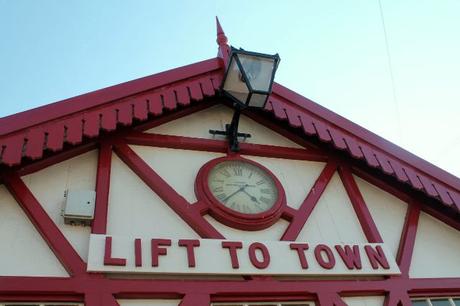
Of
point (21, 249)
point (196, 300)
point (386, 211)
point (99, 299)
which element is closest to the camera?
point (99, 299)

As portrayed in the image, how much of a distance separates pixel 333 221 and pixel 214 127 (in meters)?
1.64

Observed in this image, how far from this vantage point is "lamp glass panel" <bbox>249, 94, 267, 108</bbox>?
5046 mm

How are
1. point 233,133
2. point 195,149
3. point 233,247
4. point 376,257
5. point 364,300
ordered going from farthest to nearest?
point 233,133 < point 195,149 < point 376,257 < point 364,300 < point 233,247

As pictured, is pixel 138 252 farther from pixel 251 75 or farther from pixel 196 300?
pixel 251 75

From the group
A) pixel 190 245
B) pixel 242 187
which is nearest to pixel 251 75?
pixel 242 187

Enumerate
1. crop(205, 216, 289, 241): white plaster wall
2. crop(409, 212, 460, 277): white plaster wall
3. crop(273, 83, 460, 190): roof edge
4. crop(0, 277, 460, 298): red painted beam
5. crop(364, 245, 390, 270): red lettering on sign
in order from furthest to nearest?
crop(273, 83, 460, 190): roof edge
crop(409, 212, 460, 277): white plaster wall
crop(364, 245, 390, 270): red lettering on sign
crop(205, 216, 289, 241): white plaster wall
crop(0, 277, 460, 298): red painted beam

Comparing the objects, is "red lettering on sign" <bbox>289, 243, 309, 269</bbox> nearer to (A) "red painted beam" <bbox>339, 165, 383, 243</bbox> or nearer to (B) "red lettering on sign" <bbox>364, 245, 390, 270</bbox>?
(B) "red lettering on sign" <bbox>364, 245, 390, 270</bbox>

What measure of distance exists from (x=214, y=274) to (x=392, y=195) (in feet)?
8.27

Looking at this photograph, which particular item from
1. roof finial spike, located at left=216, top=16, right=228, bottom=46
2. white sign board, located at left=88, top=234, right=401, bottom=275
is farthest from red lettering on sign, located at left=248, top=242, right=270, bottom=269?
roof finial spike, located at left=216, top=16, right=228, bottom=46

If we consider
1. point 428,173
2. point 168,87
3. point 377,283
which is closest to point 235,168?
point 168,87

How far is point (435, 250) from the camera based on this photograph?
212 inches

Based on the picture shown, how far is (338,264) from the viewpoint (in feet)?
15.4

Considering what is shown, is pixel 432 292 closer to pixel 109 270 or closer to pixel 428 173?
pixel 428 173

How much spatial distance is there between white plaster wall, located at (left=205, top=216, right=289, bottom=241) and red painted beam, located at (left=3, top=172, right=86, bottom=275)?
1.28 meters
